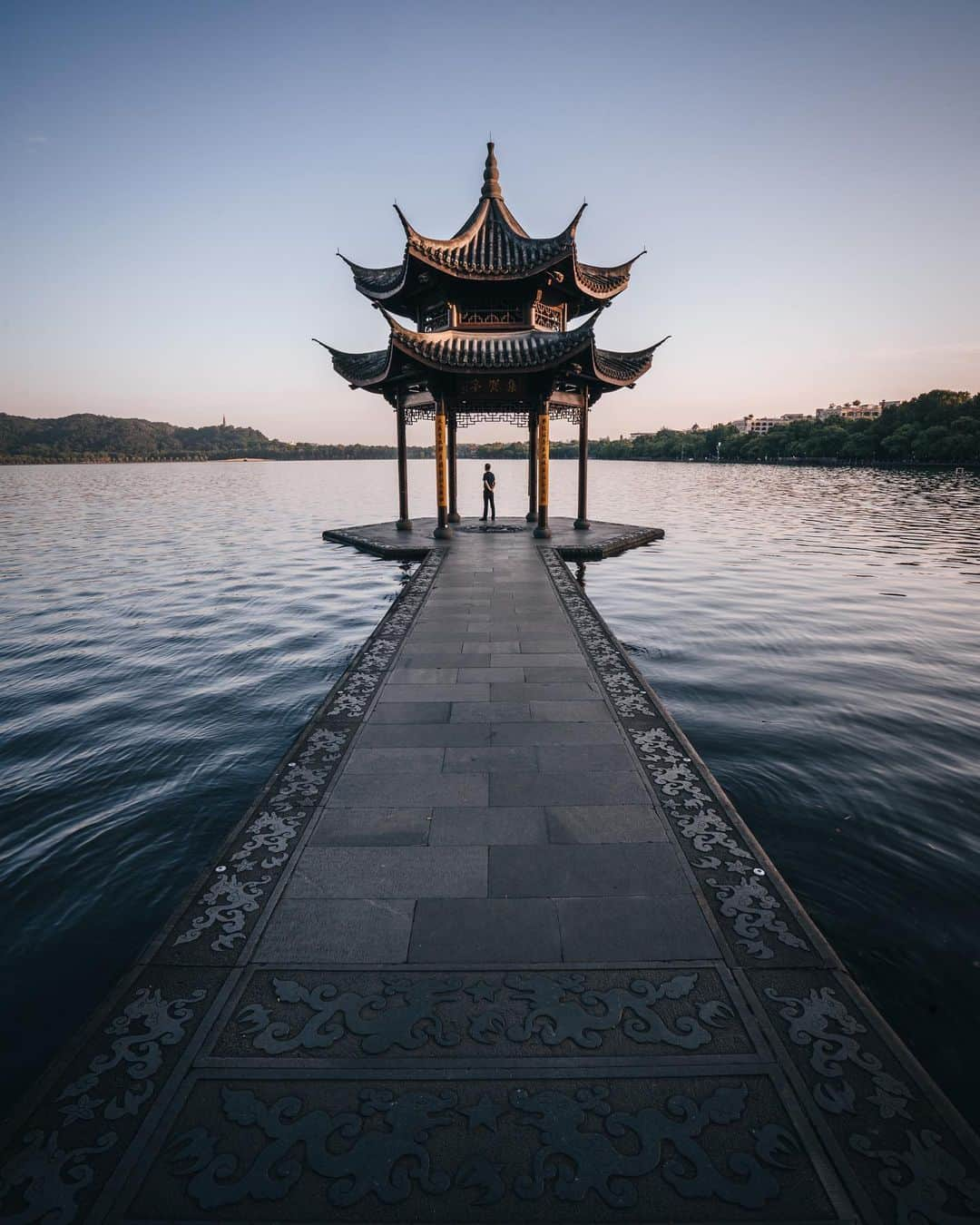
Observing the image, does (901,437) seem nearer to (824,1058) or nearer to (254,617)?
(254,617)

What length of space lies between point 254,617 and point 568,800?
A: 1107 cm

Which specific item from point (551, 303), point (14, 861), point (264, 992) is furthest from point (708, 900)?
point (551, 303)

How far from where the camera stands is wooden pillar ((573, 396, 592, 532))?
1914 cm

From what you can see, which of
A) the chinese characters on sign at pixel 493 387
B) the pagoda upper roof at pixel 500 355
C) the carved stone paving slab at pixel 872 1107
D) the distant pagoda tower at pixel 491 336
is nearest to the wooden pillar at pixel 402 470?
the distant pagoda tower at pixel 491 336

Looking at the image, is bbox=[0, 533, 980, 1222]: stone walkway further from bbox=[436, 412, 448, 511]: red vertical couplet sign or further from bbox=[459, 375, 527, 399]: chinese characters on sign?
bbox=[459, 375, 527, 399]: chinese characters on sign

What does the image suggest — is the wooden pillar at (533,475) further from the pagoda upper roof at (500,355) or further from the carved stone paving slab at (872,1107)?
the carved stone paving slab at (872,1107)

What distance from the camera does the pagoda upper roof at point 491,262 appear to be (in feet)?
53.1

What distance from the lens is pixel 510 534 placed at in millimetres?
20062

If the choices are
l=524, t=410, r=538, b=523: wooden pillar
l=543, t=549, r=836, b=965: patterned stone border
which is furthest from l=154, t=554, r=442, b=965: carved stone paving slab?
l=524, t=410, r=538, b=523: wooden pillar

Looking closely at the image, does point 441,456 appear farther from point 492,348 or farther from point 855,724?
point 855,724

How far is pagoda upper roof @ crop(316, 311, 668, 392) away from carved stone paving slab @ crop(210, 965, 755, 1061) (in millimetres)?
14162

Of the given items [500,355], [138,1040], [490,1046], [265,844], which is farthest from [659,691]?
[500,355]

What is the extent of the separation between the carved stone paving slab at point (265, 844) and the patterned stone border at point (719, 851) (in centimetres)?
279

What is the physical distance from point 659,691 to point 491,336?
1282 cm
